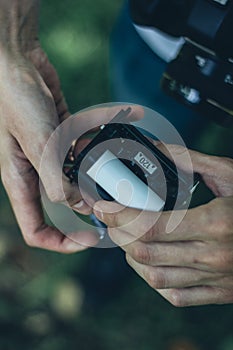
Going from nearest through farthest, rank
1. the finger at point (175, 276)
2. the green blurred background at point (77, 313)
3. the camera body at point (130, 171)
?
the camera body at point (130, 171), the finger at point (175, 276), the green blurred background at point (77, 313)

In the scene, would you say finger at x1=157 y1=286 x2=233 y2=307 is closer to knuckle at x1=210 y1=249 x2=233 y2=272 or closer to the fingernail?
knuckle at x1=210 y1=249 x2=233 y2=272

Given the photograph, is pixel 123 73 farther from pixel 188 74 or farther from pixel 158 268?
pixel 158 268

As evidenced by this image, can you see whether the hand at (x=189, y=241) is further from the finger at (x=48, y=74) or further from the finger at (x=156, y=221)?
the finger at (x=48, y=74)

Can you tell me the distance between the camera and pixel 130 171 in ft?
2.93

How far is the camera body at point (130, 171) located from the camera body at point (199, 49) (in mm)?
225

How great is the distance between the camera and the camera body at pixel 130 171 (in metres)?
0.89

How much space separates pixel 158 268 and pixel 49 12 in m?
0.92

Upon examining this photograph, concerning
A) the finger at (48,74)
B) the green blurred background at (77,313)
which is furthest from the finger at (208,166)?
the green blurred background at (77,313)

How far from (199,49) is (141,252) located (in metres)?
0.39

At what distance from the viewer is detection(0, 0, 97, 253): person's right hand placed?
1.00 m

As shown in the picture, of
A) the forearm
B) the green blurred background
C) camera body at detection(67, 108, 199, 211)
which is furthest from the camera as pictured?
the green blurred background

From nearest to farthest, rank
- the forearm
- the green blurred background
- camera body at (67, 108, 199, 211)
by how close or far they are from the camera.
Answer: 1. camera body at (67, 108, 199, 211)
2. the forearm
3. the green blurred background

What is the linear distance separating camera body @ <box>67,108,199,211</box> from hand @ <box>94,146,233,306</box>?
2 cm

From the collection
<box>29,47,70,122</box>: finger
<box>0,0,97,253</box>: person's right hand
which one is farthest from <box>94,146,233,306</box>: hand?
<box>29,47,70,122</box>: finger
